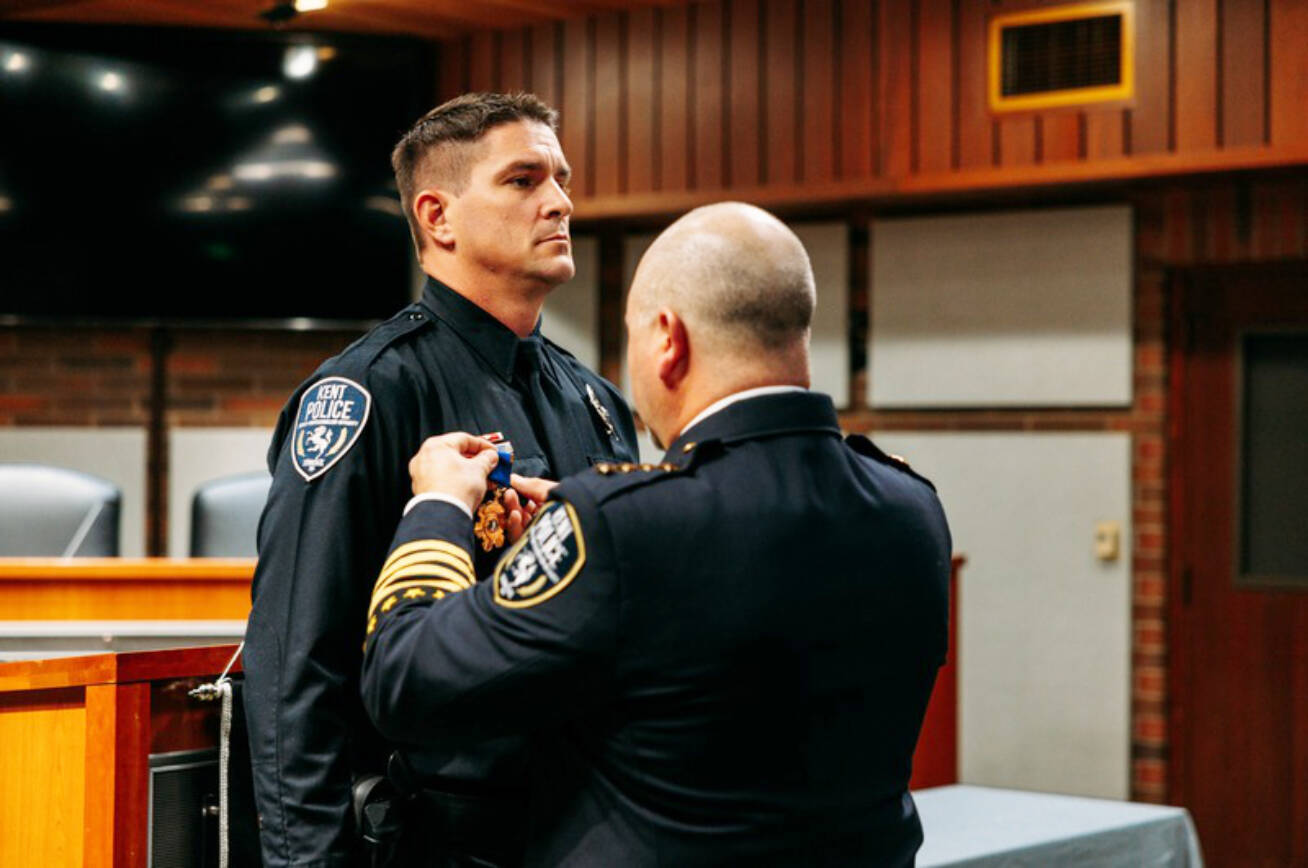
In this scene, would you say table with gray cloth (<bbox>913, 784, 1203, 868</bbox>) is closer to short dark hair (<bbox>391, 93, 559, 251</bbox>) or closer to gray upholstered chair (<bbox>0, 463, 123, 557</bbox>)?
short dark hair (<bbox>391, 93, 559, 251</bbox>)

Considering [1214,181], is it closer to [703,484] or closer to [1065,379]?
[1065,379]

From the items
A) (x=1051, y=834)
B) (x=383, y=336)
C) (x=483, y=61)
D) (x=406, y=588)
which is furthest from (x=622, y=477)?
(x=483, y=61)

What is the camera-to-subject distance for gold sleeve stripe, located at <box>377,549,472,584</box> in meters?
1.43

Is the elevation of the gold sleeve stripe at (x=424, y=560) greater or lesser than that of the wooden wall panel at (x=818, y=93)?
lesser

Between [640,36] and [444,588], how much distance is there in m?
4.47

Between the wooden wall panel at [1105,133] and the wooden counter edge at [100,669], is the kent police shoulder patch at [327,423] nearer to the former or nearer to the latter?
the wooden counter edge at [100,669]

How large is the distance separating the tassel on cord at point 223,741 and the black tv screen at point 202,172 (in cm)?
416

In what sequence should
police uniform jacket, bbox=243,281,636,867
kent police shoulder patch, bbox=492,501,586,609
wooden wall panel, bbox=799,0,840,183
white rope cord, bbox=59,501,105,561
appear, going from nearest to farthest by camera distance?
1. kent police shoulder patch, bbox=492,501,586,609
2. police uniform jacket, bbox=243,281,636,867
3. white rope cord, bbox=59,501,105,561
4. wooden wall panel, bbox=799,0,840,183

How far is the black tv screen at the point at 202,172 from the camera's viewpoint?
18.7 feet

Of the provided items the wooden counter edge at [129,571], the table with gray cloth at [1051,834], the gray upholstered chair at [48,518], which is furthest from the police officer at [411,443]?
the gray upholstered chair at [48,518]

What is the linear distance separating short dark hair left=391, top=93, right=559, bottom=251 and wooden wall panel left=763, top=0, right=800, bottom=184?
350 cm

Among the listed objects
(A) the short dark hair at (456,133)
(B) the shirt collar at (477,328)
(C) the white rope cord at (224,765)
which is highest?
(A) the short dark hair at (456,133)

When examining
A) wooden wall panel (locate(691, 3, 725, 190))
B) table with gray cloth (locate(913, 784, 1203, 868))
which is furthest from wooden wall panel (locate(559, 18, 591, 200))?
table with gray cloth (locate(913, 784, 1203, 868))

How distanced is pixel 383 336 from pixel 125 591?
7.05ft
